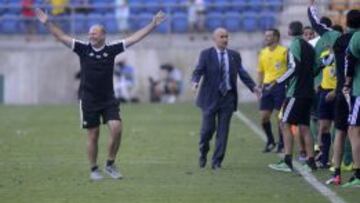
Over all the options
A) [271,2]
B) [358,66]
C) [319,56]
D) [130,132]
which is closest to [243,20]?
[271,2]

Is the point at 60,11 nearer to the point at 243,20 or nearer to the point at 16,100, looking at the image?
the point at 16,100

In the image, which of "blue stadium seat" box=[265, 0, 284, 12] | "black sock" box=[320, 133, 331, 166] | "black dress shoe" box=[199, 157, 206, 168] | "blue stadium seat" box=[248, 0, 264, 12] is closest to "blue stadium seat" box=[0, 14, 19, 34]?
"blue stadium seat" box=[248, 0, 264, 12]

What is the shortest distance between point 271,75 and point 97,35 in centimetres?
515

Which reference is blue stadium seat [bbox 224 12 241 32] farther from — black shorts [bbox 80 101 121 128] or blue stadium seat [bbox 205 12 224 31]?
black shorts [bbox 80 101 121 128]

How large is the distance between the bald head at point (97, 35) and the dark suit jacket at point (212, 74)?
1.93 m

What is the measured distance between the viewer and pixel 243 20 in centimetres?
3450

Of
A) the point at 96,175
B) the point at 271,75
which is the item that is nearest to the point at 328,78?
the point at 271,75

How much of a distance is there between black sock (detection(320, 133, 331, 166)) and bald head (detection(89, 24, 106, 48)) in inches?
143

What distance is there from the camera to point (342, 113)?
47.0 ft

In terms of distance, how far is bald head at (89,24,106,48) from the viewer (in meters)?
14.9

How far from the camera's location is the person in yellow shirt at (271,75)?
19.2 meters

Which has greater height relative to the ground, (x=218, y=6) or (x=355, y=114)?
(x=355, y=114)

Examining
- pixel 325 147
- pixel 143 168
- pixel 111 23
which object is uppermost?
pixel 111 23

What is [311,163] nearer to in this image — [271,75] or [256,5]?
[271,75]
